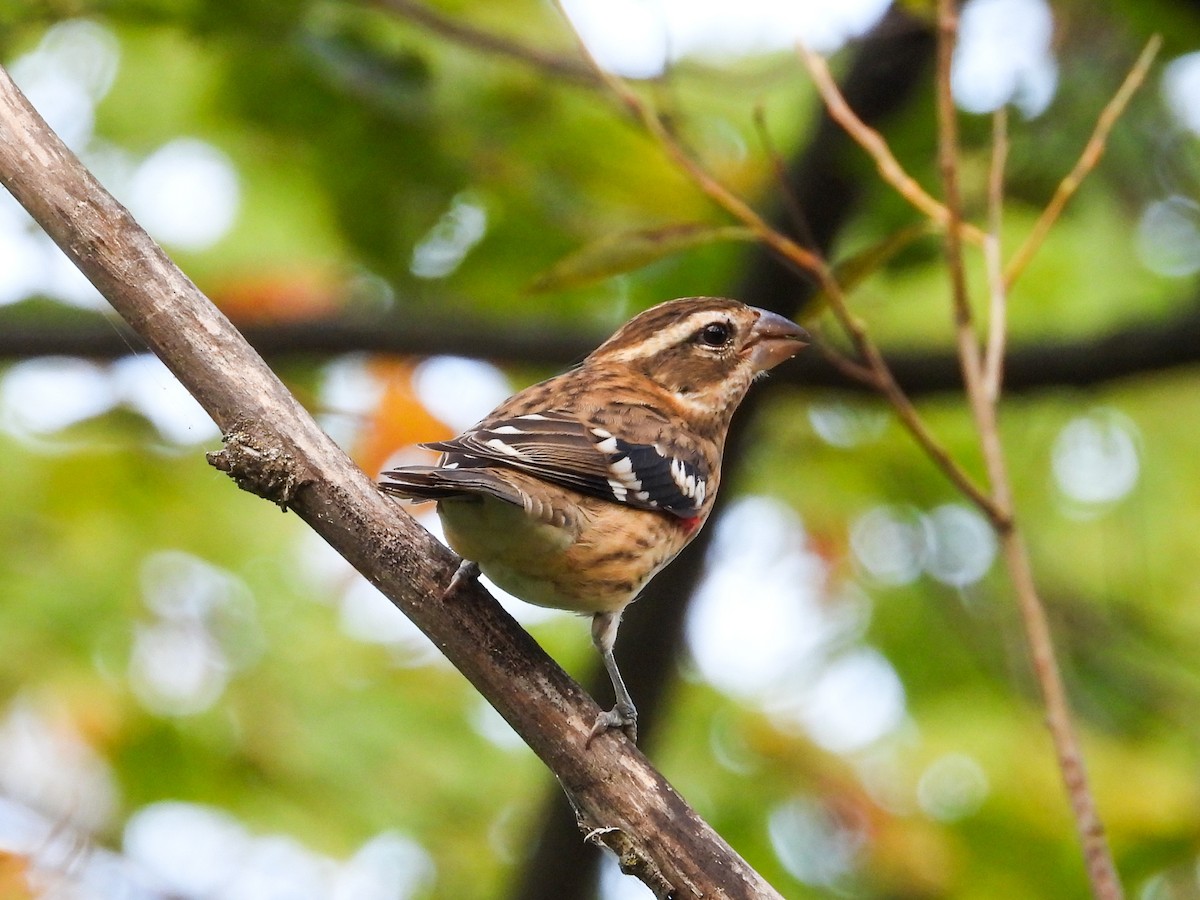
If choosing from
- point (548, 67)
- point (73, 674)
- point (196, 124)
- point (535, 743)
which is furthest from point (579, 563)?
point (196, 124)

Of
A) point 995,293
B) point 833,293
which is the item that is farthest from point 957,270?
point 833,293

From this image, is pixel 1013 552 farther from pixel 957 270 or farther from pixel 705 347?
pixel 705 347

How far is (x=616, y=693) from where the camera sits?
161 inches

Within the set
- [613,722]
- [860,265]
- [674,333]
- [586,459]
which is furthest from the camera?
[674,333]

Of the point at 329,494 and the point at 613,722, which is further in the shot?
the point at 613,722

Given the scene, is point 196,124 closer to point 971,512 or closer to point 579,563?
point 579,563

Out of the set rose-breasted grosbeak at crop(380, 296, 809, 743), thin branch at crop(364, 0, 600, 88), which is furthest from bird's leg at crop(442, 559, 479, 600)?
thin branch at crop(364, 0, 600, 88)

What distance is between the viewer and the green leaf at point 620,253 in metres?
4.46

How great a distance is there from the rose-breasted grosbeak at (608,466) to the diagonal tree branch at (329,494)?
13 cm

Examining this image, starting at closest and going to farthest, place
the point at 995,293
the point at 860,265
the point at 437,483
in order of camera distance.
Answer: the point at 437,483
the point at 995,293
the point at 860,265

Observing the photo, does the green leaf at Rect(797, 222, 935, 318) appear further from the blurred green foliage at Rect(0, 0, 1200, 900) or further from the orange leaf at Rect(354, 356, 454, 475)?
the orange leaf at Rect(354, 356, 454, 475)

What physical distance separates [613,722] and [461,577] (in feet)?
1.71

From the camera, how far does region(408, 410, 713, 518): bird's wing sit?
4.11 m

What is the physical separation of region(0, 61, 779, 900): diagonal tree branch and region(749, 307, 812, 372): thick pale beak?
7.77ft
